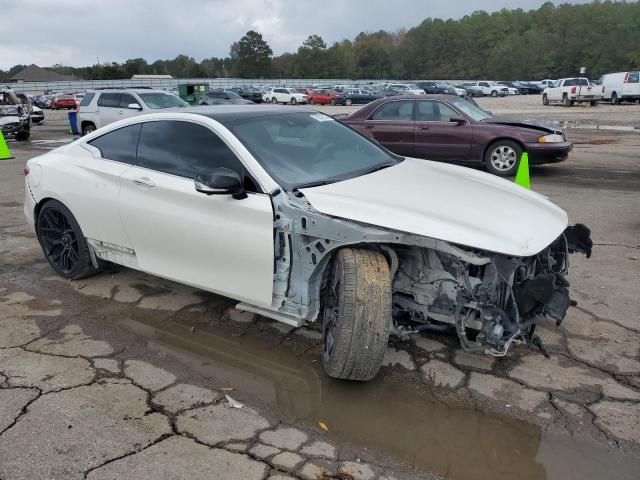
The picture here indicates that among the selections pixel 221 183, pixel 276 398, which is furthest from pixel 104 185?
pixel 276 398

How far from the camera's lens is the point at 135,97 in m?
15.7

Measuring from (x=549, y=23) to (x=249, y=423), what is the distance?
130 metres

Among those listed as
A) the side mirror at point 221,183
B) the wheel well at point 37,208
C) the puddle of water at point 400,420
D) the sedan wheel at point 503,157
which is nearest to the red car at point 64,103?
the sedan wheel at point 503,157

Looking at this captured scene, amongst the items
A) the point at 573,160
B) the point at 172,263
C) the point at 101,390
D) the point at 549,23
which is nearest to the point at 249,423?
the point at 101,390

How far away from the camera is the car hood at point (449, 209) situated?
308 centimetres

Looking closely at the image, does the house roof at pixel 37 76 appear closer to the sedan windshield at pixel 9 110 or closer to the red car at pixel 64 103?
the red car at pixel 64 103

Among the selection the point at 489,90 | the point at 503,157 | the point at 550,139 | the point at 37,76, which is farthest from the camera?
the point at 37,76

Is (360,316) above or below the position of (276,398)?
above

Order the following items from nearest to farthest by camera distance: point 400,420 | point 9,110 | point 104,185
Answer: point 400,420 < point 104,185 < point 9,110

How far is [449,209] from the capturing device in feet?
11.0

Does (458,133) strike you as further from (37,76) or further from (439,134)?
(37,76)

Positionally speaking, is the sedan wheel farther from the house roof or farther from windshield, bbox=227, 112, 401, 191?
the house roof

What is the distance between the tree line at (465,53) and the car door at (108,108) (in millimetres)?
80709

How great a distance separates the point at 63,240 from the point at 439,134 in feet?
23.8
